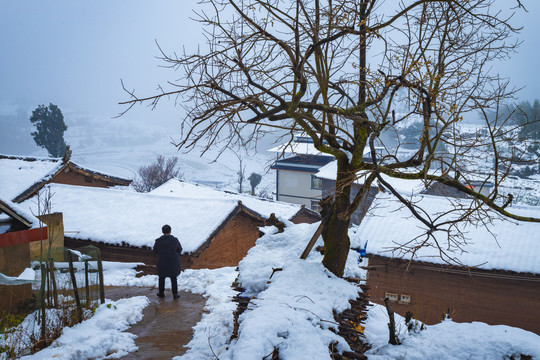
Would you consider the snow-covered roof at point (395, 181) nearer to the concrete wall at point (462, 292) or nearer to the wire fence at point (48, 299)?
the concrete wall at point (462, 292)

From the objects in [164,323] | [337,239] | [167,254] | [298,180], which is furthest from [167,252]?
[298,180]

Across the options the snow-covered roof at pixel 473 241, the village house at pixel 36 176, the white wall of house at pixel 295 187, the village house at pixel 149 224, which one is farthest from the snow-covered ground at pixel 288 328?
the white wall of house at pixel 295 187

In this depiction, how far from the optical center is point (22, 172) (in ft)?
61.9

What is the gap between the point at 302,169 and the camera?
37375mm

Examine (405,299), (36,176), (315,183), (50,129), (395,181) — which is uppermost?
(50,129)

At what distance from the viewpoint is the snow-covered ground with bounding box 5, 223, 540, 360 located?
4.18 meters

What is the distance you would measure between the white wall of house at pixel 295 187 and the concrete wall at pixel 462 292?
24.1 meters

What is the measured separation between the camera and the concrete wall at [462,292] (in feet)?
38.7

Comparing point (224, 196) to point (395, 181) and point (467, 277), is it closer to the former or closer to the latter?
point (395, 181)

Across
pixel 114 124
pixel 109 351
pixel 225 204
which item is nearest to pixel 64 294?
pixel 109 351

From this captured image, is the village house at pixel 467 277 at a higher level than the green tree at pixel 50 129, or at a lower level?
lower

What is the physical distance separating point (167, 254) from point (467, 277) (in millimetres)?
9252

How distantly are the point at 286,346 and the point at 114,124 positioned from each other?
160202 mm

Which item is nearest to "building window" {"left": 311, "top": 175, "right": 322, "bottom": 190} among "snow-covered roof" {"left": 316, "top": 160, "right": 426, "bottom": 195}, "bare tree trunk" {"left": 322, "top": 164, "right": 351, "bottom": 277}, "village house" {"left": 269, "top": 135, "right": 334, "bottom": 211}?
"village house" {"left": 269, "top": 135, "right": 334, "bottom": 211}
